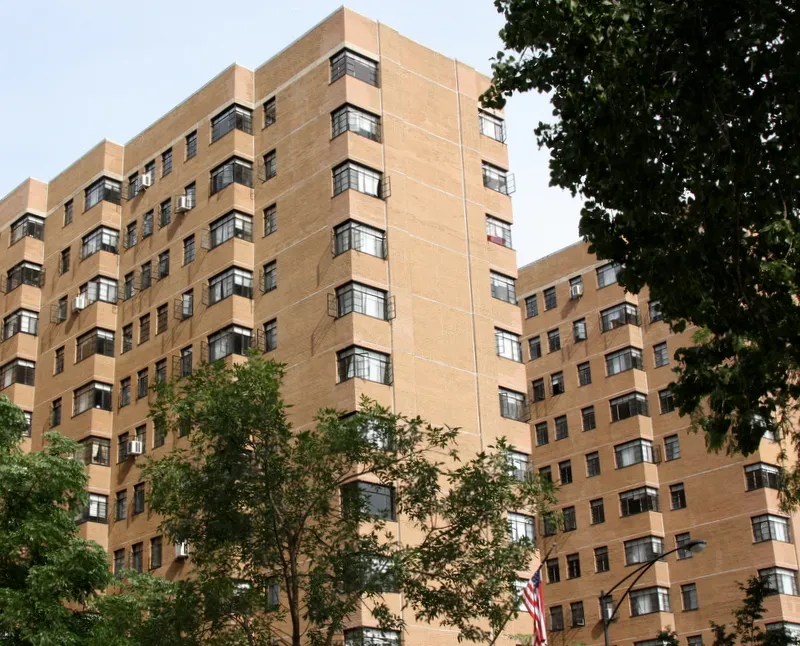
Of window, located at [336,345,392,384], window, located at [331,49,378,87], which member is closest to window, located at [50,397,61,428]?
window, located at [336,345,392,384]

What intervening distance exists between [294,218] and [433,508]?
24020 mm

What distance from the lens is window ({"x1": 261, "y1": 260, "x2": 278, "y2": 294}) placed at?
54156 mm

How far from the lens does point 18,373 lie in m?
63.1

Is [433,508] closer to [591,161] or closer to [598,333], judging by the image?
[591,161]

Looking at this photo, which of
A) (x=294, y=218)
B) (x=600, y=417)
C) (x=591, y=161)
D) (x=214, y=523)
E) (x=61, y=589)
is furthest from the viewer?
(x=600, y=417)

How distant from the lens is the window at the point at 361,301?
50031 mm

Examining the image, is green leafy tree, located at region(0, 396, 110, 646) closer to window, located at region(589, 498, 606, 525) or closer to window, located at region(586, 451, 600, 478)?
window, located at region(589, 498, 606, 525)

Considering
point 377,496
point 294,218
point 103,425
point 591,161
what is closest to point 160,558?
point 103,425

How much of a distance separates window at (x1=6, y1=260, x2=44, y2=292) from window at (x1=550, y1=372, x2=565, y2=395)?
2906cm

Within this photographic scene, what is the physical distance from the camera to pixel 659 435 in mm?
71000

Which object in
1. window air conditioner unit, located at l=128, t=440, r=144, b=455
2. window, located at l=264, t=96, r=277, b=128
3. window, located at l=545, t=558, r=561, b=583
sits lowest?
window, located at l=545, t=558, r=561, b=583

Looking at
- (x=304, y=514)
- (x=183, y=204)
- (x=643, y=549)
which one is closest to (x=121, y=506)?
(x=183, y=204)

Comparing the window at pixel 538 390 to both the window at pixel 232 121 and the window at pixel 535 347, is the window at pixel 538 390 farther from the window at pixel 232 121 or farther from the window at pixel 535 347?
the window at pixel 232 121

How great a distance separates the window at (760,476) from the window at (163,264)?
29710mm
